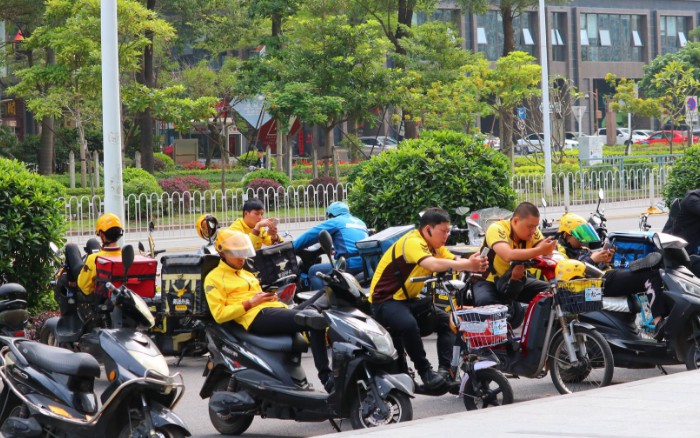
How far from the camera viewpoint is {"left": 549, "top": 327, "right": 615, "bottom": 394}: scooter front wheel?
A: 8656mm

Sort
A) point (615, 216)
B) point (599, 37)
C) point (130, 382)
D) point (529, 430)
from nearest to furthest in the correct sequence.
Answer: point (130, 382) < point (529, 430) < point (615, 216) < point (599, 37)

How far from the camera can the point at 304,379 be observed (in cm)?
791

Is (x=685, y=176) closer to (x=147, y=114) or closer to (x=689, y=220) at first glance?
(x=689, y=220)

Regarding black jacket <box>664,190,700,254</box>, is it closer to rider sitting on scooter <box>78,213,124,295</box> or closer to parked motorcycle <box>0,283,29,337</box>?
rider sitting on scooter <box>78,213,124,295</box>

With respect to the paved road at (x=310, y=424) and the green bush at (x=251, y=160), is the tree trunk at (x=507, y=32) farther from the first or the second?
the paved road at (x=310, y=424)

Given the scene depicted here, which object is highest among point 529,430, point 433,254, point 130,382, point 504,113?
point 504,113

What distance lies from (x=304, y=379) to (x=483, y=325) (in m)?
1.39

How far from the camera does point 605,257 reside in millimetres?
9703

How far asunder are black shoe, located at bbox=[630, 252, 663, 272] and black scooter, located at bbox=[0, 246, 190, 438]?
→ 4.32 metres

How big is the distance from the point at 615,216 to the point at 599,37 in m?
44.7

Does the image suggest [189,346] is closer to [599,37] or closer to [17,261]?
[17,261]

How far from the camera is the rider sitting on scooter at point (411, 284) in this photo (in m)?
8.38

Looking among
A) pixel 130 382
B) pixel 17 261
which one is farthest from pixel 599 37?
pixel 130 382

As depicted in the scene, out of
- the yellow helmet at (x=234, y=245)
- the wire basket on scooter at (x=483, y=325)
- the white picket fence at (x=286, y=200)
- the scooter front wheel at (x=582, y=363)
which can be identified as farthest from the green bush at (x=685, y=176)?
the yellow helmet at (x=234, y=245)
